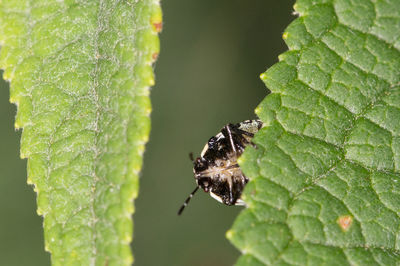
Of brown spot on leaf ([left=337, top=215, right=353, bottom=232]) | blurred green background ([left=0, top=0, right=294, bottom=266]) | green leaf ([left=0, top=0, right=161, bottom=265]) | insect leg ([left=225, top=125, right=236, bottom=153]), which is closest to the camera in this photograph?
green leaf ([left=0, top=0, right=161, bottom=265])

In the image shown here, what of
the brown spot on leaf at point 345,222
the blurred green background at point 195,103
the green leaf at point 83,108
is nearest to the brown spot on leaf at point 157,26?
the green leaf at point 83,108

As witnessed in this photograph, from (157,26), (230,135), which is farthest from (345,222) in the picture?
(230,135)

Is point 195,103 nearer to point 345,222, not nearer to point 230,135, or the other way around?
point 230,135

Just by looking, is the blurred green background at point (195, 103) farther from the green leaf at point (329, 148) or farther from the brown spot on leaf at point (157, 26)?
the brown spot on leaf at point (157, 26)

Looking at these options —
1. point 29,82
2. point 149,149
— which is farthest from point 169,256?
point 29,82

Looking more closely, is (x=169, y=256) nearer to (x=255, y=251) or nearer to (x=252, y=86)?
(x=252, y=86)

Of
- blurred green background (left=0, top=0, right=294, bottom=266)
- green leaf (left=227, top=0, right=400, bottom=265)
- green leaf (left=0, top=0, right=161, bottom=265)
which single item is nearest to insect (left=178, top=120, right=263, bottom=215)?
green leaf (left=227, top=0, right=400, bottom=265)

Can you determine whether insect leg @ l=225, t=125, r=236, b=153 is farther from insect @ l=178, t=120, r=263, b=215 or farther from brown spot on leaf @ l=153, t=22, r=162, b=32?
brown spot on leaf @ l=153, t=22, r=162, b=32

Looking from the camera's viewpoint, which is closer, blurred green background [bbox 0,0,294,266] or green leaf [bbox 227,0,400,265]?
green leaf [bbox 227,0,400,265]
